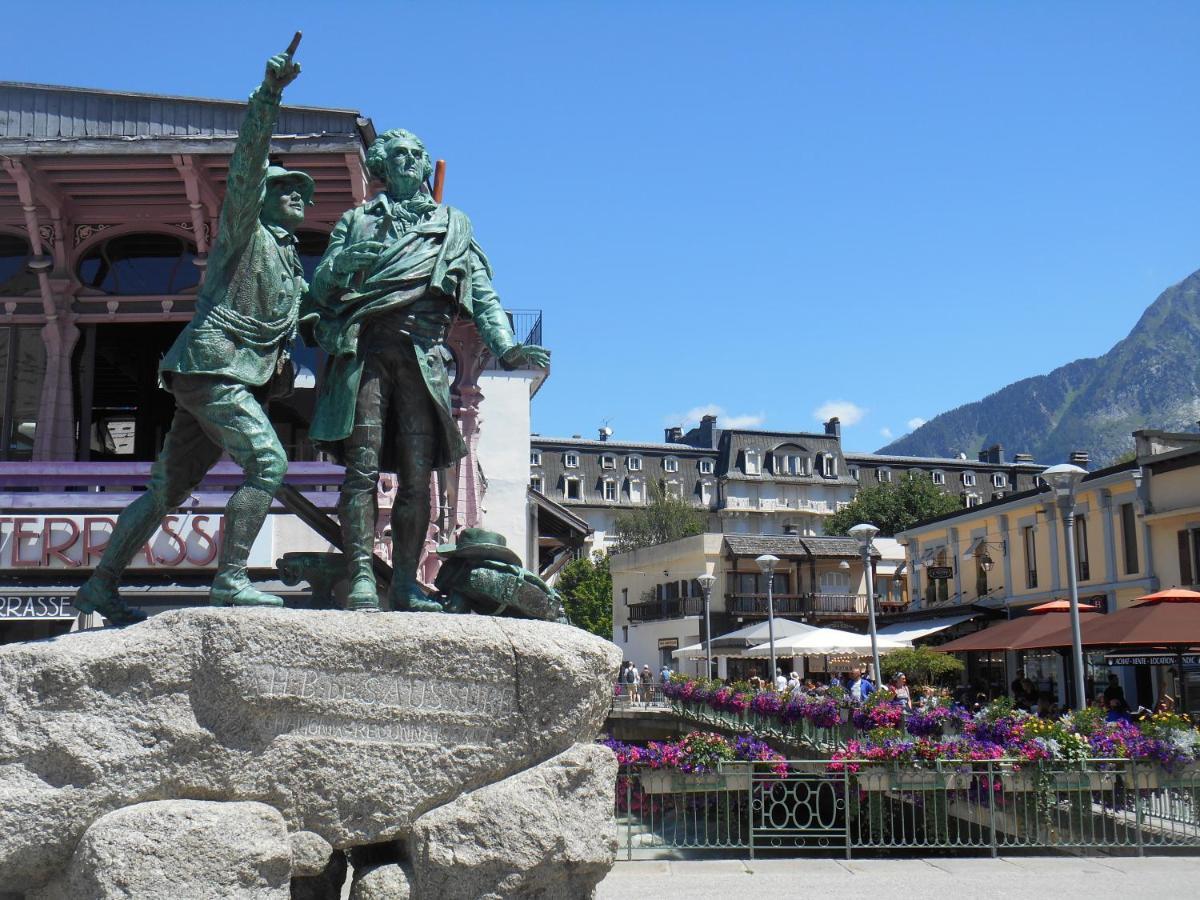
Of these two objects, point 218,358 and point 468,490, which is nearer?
point 218,358

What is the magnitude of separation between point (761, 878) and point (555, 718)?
4145 mm

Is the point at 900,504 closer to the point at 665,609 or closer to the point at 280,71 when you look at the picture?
the point at 665,609

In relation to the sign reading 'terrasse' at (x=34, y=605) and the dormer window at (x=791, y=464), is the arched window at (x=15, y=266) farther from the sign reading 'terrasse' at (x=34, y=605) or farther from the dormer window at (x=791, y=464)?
the dormer window at (x=791, y=464)

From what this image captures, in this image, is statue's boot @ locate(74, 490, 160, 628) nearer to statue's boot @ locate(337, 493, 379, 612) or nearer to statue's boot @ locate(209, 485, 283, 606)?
statue's boot @ locate(209, 485, 283, 606)

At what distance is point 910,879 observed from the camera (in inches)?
326

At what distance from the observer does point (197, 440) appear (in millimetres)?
5504

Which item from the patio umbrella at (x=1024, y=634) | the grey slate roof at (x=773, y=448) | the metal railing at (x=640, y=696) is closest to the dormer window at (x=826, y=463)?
the grey slate roof at (x=773, y=448)

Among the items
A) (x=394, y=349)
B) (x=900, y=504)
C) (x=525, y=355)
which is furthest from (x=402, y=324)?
(x=900, y=504)

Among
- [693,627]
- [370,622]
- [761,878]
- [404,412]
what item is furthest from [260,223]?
[693,627]

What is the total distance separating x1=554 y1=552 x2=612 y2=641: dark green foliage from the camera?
64.7m

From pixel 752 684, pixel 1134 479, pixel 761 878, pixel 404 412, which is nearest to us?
pixel 404 412

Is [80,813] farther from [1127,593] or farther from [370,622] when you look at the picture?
[1127,593]

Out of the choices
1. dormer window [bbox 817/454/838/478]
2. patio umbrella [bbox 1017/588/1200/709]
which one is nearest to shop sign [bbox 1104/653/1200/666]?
patio umbrella [bbox 1017/588/1200/709]

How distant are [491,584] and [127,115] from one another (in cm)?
1431
